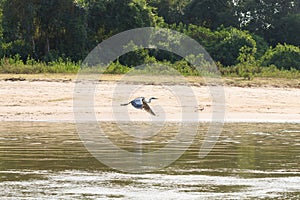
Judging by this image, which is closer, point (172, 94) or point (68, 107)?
point (68, 107)

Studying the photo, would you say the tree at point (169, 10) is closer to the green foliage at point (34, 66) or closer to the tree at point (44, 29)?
the tree at point (44, 29)

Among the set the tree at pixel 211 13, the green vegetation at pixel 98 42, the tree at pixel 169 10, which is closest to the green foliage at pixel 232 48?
the green vegetation at pixel 98 42

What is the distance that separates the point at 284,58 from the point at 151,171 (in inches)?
771

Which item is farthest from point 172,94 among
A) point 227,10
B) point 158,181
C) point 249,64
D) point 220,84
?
point 227,10

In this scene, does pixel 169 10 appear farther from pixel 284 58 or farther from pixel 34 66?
pixel 34 66

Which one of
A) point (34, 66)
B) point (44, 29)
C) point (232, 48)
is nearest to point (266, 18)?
point (232, 48)

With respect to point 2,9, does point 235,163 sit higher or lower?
lower

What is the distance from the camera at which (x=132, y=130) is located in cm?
1441

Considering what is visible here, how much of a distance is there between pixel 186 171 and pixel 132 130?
5.19 metres

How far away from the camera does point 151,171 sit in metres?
9.37

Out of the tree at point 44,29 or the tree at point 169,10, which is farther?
the tree at point 169,10

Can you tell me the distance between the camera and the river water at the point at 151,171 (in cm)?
789

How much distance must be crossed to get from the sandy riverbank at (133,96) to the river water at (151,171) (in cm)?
306

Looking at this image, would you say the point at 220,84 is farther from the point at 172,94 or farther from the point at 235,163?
the point at 235,163
